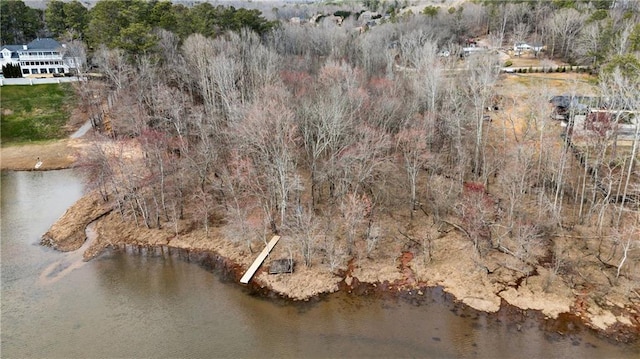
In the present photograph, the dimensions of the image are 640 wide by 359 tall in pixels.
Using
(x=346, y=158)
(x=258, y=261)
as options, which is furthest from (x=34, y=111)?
(x=346, y=158)

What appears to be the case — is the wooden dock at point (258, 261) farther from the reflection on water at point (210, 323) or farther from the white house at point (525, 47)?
the white house at point (525, 47)

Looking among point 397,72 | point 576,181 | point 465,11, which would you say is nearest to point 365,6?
point 465,11

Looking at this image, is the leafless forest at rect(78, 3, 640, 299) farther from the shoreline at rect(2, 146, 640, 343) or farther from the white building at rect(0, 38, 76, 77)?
the white building at rect(0, 38, 76, 77)

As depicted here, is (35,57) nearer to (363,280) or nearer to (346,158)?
(346,158)

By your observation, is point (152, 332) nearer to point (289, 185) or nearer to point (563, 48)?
point (289, 185)

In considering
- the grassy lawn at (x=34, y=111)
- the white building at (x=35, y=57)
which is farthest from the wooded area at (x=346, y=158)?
the white building at (x=35, y=57)

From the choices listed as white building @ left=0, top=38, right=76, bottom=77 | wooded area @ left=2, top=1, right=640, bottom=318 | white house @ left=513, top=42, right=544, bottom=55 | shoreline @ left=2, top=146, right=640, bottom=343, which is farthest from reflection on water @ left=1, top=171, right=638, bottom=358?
white house @ left=513, top=42, right=544, bottom=55
